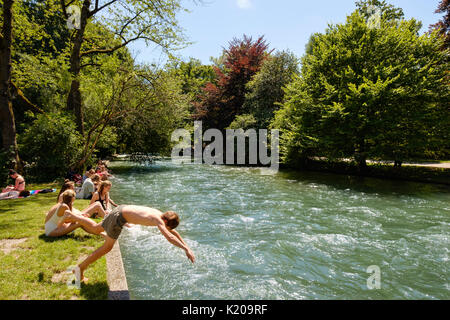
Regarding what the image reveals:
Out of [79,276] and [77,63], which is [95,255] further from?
[77,63]

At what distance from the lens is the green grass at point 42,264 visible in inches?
145

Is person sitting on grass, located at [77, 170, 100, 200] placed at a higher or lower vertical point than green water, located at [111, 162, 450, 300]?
higher

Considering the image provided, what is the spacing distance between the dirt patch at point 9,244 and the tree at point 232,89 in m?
28.5

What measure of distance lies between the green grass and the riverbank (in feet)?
60.7

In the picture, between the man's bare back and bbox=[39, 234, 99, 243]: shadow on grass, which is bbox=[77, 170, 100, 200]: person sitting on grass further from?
the man's bare back

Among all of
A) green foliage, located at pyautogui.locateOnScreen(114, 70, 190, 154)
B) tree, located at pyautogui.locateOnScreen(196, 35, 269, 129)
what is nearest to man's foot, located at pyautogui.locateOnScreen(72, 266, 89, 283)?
green foliage, located at pyautogui.locateOnScreen(114, 70, 190, 154)

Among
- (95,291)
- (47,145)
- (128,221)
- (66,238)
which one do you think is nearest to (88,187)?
(66,238)

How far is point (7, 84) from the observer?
36.9 feet

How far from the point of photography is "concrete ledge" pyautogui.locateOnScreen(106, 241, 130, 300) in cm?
377

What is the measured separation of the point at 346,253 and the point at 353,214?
3.70 meters

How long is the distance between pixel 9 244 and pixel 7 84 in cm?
959

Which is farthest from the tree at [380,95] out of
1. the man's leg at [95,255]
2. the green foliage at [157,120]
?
the man's leg at [95,255]

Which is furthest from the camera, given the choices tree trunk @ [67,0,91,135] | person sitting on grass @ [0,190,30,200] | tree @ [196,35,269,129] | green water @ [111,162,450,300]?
tree @ [196,35,269,129]
